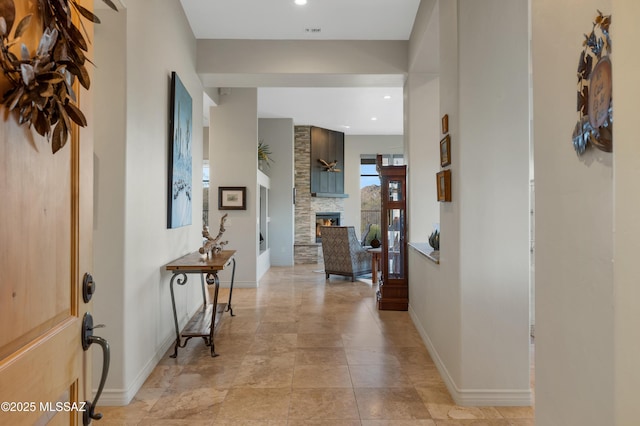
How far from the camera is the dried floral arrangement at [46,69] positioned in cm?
77

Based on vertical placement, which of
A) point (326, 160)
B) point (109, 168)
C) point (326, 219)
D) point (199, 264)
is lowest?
point (199, 264)

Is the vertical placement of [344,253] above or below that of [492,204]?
below

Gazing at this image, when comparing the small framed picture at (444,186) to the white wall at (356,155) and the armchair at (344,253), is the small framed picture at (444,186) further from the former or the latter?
the white wall at (356,155)

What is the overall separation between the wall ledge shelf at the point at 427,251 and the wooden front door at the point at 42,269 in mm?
2581

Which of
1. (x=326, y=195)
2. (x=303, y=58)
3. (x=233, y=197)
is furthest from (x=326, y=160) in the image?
(x=303, y=58)

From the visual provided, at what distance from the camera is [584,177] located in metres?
1.13

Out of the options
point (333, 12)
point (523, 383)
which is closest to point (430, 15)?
point (333, 12)

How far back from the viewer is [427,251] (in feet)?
12.2

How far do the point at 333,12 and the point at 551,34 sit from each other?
3.10 metres

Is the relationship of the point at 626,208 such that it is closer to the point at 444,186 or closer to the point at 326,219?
the point at 444,186

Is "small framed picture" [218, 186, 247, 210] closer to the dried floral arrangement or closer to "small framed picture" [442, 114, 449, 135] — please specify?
"small framed picture" [442, 114, 449, 135]

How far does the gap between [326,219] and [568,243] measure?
883cm

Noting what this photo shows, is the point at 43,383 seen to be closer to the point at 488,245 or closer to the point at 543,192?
the point at 543,192

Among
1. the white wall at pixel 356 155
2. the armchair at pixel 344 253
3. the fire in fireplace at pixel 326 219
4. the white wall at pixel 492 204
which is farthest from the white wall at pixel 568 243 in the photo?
the white wall at pixel 356 155
